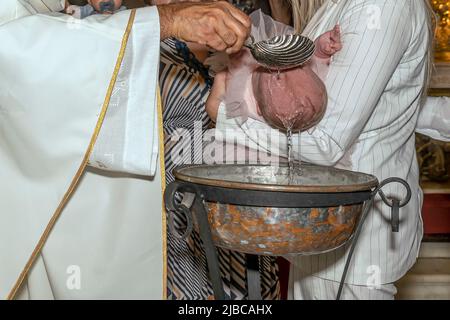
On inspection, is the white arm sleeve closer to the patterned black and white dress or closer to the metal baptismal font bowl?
the patterned black and white dress

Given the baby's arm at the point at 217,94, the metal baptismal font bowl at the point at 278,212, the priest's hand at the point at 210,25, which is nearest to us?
the metal baptismal font bowl at the point at 278,212

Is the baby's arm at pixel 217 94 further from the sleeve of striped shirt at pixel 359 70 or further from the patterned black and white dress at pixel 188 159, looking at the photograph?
the patterned black and white dress at pixel 188 159

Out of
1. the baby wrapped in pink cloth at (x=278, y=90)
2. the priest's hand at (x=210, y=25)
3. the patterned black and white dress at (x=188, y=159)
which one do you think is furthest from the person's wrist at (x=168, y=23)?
the patterned black and white dress at (x=188, y=159)

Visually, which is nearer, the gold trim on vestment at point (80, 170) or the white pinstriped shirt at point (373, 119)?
the gold trim on vestment at point (80, 170)

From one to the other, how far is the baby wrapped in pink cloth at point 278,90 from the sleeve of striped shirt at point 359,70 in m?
0.04

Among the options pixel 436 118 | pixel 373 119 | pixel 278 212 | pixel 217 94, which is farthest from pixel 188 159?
pixel 278 212

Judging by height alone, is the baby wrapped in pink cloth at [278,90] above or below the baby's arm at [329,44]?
below

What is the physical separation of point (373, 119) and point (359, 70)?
0.68 feet

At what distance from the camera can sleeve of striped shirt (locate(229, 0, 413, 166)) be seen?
204 cm

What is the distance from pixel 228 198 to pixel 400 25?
0.81 metres

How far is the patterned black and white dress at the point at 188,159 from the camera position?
8.63ft

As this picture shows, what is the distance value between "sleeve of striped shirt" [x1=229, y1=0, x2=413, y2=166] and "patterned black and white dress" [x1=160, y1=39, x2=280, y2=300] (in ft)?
2.44

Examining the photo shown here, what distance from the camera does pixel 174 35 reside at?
1.93 meters
